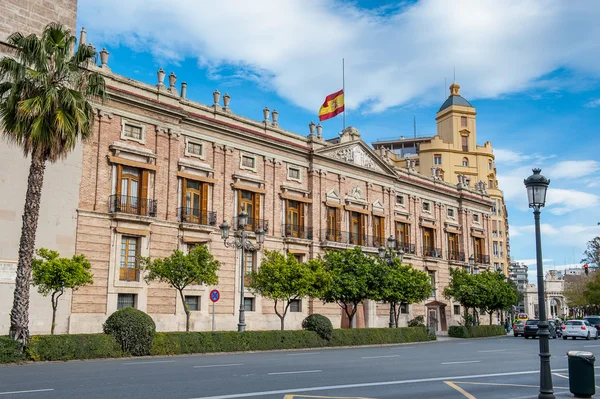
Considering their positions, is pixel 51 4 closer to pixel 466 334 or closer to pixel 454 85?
pixel 466 334

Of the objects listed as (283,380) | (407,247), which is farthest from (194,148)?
(283,380)

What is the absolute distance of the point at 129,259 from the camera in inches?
1277

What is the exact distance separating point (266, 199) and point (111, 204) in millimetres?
11165

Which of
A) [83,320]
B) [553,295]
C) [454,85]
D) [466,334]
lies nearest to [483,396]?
[83,320]

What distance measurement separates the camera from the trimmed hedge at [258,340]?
2478 cm

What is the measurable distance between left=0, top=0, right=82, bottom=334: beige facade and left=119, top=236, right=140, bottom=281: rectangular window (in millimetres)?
2848

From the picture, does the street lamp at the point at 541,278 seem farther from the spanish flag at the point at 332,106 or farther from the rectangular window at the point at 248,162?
Result: the spanish flag at the point at 332,106

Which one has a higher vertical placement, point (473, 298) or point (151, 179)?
point (151, 179)

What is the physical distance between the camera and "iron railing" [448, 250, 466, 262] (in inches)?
2262

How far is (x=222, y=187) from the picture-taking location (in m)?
37.6

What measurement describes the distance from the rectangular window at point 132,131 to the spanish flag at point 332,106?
51.7 ft

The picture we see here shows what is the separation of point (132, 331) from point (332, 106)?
26.3 meters

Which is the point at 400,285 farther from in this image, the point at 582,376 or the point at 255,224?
the point at 582,376

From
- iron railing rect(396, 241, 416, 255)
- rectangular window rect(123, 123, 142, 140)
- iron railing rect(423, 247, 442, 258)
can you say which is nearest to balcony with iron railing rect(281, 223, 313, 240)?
iron railing rect(396, 241, 416, 255)
